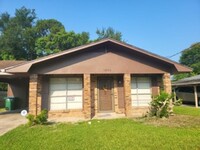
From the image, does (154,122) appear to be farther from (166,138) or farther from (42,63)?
(42,63)

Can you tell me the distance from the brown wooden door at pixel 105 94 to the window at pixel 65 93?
4.15 feet

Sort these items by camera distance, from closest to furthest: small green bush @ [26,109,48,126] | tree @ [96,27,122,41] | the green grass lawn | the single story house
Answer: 1. small green bush @ [26,109,48,126]
2. the single story house
3. the green grass lawn
4. tree @ [96,27,122,41]

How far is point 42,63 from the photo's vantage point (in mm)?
9516

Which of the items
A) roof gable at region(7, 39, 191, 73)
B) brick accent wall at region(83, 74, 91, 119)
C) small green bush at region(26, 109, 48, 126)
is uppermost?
roof gable at region(7, 39, 191, 73)

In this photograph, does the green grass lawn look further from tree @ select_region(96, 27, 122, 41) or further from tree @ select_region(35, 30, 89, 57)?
tree @ select_region(96, 27, 122, 41)

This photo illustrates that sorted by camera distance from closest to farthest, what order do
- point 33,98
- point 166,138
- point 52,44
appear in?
1. point 166,138
2. point 33,98
3. point 52,44

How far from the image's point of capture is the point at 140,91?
11.1 m

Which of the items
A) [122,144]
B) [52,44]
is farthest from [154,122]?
[52,44]

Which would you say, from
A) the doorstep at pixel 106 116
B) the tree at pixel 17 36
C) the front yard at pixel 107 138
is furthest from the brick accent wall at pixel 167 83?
the tree at pixel 17 36

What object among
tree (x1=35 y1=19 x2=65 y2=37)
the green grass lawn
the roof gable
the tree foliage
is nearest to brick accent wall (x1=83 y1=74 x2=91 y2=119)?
the roof gable

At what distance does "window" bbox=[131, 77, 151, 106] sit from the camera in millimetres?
10977

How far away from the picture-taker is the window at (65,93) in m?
10.2

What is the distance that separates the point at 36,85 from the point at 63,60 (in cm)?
195

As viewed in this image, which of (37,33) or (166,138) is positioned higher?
(37,33)
